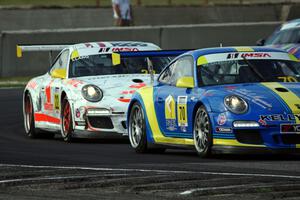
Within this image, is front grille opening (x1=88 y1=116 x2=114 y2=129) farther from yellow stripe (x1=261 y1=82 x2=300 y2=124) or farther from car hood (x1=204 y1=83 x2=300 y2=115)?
yellow stripe (x1=261 y1=82 x2=300 y2=124)

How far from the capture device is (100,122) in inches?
605

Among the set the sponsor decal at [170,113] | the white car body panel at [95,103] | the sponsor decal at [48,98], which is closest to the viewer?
the sponsor decal at [170,113]

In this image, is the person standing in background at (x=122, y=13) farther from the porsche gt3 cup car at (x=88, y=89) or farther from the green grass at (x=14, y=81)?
the porsche gt3 cup car at (x=88, y=89)

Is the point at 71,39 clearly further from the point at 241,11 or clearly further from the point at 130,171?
the point at 130,171

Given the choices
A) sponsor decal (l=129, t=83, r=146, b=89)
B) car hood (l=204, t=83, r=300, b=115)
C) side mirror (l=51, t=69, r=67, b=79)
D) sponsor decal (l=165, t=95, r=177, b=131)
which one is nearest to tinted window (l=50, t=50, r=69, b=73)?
side mirror (l=51, t=69, r=67, b=79)

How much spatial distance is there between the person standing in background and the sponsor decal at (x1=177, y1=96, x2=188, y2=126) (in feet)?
65.3

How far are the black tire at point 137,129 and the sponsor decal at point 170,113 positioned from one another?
514mm

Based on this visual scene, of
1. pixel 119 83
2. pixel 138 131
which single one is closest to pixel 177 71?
pixel 138 131

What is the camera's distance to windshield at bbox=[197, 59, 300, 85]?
1263 centimetres

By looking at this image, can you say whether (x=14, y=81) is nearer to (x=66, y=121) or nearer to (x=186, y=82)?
(x=66, y=121)

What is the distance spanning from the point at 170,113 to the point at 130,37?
49.5 ft

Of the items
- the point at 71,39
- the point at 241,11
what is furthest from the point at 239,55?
the point at 241,11

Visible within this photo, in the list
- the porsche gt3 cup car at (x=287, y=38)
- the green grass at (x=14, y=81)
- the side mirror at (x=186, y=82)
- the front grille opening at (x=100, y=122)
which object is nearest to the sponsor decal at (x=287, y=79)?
the side mirror at (x=186, y=82)

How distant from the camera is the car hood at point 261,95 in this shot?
11.7 metres
